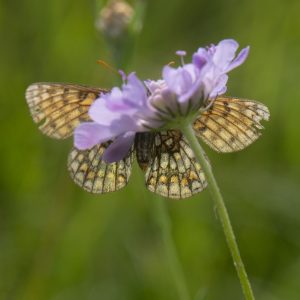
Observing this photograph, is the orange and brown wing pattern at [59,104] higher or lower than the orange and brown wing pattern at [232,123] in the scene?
higher

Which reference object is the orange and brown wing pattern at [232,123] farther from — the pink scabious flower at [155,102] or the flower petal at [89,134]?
the flower petal at [89,134]

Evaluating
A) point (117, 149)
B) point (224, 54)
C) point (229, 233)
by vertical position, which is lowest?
point (229, 233)

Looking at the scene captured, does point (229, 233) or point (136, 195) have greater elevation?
point (136, 195)

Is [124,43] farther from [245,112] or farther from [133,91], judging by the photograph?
[133,91]

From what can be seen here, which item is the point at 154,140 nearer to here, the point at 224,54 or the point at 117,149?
the point at 117,149

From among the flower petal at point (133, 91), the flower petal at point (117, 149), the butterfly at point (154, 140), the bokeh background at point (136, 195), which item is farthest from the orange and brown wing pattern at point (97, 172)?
the bokeh background at point (136, 195)

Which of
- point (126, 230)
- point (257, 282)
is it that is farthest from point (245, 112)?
point (126, 230)

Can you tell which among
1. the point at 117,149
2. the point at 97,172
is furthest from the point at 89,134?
the point at 97,172

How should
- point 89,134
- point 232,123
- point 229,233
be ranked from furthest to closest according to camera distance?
point 232,123 < point 89,134 < point 229,233
